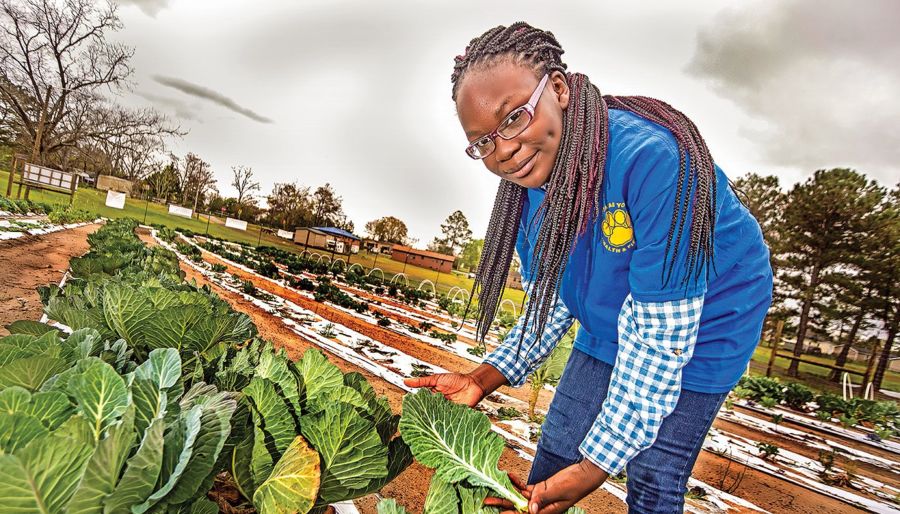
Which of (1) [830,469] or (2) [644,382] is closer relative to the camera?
(2) [644,382]

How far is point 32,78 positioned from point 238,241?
1221cm

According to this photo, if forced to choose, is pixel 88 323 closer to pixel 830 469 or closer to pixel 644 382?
pixel 644 382

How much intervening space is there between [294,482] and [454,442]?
340 mm

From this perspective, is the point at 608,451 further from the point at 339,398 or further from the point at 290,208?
the point at 290,208

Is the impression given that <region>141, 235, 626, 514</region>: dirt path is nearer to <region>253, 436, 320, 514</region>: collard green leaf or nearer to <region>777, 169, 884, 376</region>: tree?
<region>253, 436, 320, 514</region>: collard green leaf

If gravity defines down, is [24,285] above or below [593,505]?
above

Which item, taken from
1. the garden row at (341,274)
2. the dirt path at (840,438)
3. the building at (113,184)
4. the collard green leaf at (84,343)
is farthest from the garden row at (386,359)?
the building at (113,184)

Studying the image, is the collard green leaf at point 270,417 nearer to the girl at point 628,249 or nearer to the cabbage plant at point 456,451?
the cabbage plant at point 456,451

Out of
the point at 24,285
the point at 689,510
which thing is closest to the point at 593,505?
the point at 689,510

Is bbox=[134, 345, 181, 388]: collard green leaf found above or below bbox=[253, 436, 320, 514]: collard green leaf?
above

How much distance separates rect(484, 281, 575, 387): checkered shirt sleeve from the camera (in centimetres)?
136

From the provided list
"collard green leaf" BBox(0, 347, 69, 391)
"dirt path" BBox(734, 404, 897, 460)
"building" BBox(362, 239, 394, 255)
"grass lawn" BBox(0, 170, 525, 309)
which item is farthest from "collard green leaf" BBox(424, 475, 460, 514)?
"building" BBox(362, 239, 394, 255)

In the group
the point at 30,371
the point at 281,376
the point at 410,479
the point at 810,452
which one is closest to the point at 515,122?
the point at 281,376

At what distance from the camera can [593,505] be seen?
2.98 metres
